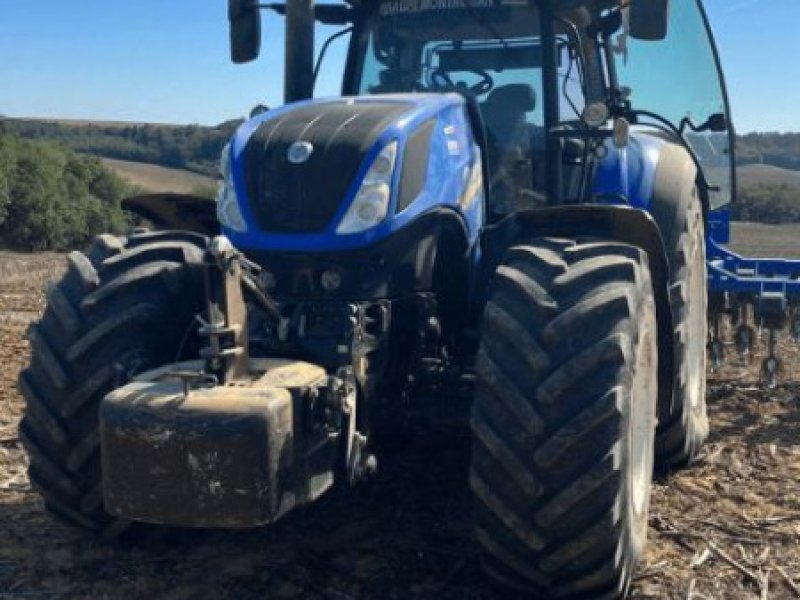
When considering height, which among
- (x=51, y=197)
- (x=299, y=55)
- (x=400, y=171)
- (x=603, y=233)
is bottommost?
(x=51, y=197)

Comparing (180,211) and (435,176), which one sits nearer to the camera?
(435,176)

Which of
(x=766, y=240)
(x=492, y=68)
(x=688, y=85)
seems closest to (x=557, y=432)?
(x=492, y=68)

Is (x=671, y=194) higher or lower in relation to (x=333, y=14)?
lower

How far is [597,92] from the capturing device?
5.60 m

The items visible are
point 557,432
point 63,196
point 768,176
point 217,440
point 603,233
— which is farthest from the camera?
point 768,176

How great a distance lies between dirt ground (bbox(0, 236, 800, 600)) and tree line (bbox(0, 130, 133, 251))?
723 inches

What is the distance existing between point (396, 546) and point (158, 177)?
105ft

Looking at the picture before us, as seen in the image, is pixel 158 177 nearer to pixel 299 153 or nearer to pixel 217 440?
pixel 299 153

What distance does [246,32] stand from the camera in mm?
5184

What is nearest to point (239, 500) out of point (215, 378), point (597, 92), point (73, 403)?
point (215, 378)

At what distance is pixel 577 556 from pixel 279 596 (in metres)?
1.11

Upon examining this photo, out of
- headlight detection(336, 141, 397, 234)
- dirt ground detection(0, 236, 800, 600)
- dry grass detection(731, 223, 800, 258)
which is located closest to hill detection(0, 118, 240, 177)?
dry grass detection(731, 223, 800, 258)

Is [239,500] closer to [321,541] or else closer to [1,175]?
[321,541]

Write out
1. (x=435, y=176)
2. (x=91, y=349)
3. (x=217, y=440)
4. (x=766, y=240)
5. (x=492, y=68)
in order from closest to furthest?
A: (x=217, y=440), (x=91, y=349), (x=435, y=176), (x=492, y=68), (x=766, y=240)
